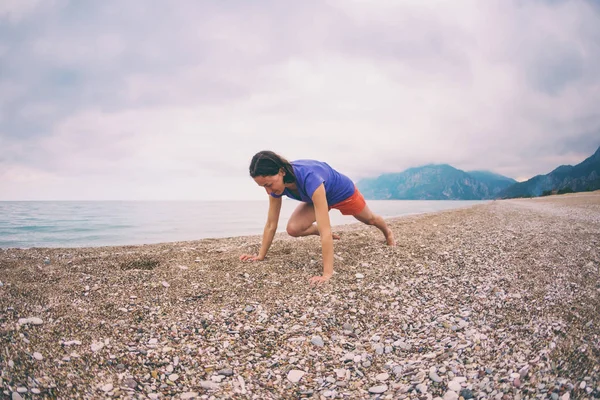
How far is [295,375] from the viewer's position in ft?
9.00

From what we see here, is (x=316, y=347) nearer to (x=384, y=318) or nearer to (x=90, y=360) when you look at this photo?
(x=384, y=318)

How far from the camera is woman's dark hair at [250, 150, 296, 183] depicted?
461cm

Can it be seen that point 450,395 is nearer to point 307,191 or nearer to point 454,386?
point 454,386

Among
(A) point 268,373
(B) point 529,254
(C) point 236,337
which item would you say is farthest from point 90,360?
(B) point 529,254

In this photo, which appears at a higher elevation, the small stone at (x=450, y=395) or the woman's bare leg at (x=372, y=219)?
the woman's bare leg at (x=372, y=219)

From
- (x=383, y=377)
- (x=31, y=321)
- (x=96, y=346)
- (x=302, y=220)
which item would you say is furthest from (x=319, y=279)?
(x=31, y=321)

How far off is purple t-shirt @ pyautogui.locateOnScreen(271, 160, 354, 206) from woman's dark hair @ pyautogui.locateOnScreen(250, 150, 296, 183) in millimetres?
216

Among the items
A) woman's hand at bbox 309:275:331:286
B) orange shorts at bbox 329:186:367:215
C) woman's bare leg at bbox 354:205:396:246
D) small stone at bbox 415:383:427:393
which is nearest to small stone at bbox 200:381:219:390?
small stone at bbox 415:383:427:393

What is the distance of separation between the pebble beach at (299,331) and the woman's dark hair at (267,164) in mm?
1656

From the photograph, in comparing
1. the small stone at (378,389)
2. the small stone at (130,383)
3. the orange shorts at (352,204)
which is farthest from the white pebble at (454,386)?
the orange shorts at (352,204)

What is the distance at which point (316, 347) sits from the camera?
10.3 ft

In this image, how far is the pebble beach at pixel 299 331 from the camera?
2.47 m

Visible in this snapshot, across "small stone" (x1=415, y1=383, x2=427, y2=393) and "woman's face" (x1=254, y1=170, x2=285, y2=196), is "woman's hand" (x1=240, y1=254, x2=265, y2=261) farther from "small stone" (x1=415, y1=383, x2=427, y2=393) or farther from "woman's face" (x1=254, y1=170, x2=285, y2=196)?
"small stone" (x1=415, y1=383, x2=427, y2=393)

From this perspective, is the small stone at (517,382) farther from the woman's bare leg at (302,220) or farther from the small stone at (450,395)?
the woman's bare leg at (302,220)
